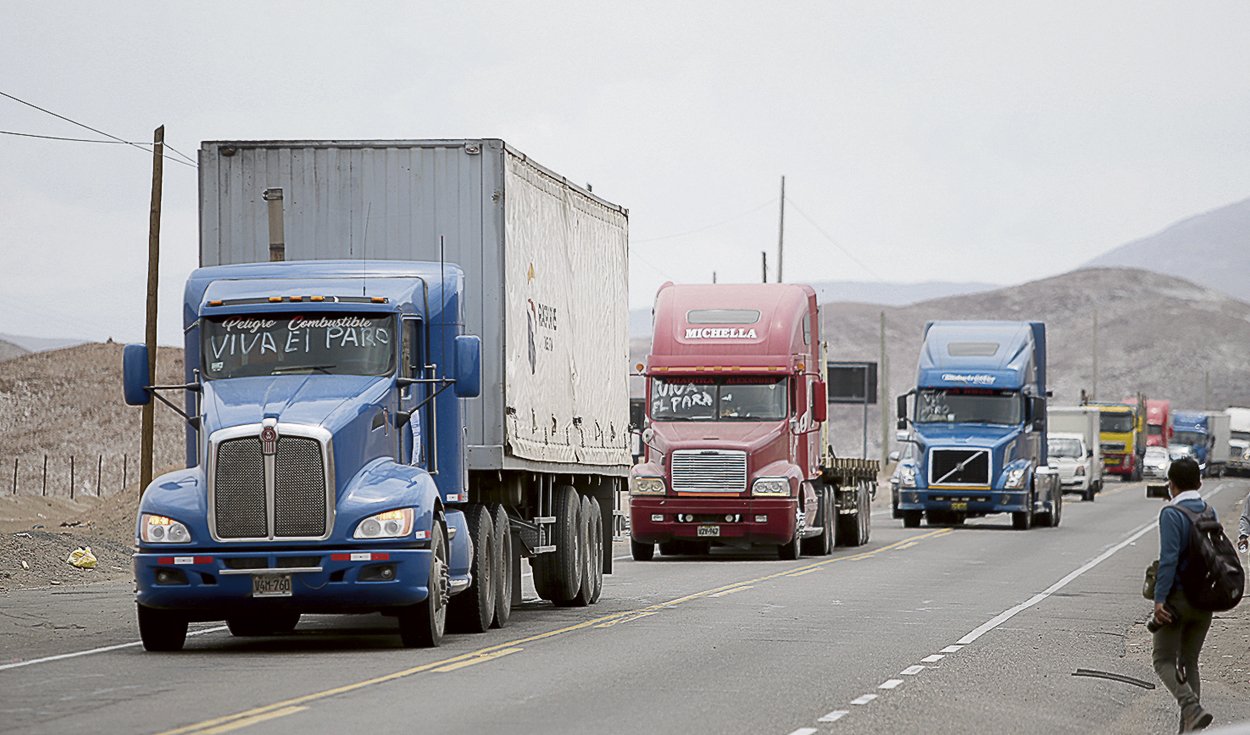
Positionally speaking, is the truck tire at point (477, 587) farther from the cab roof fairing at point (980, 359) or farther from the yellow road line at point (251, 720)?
the cab roof fairing at point (980, 359)

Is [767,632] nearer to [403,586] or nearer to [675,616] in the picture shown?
[675,616]

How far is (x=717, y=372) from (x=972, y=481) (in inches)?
526

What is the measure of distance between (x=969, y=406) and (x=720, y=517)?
13.4 m

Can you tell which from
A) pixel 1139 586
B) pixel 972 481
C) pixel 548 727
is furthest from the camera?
pixel 972 481

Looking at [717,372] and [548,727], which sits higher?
[717,372]

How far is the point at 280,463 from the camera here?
15062mm

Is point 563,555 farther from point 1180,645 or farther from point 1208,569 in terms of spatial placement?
→ point 1208,569

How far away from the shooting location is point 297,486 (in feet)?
49.5

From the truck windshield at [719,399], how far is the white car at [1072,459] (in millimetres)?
33448

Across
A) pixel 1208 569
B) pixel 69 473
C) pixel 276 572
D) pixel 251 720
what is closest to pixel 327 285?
pixel 276 572

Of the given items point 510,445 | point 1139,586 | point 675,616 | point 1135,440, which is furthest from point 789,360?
point 1135,440

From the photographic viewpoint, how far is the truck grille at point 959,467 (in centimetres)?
4244

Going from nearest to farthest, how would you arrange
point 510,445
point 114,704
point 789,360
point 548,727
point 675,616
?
1. point 548,727
2. point 114,704
3. point 510,445
4. point 675,616
5. point 789,360

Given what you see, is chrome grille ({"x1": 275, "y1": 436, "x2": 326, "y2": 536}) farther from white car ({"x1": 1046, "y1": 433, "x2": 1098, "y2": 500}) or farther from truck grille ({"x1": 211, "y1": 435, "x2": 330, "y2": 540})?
white car ({"x1": 1046, "y1": 433, "x2": 1098, "y2": 500})
